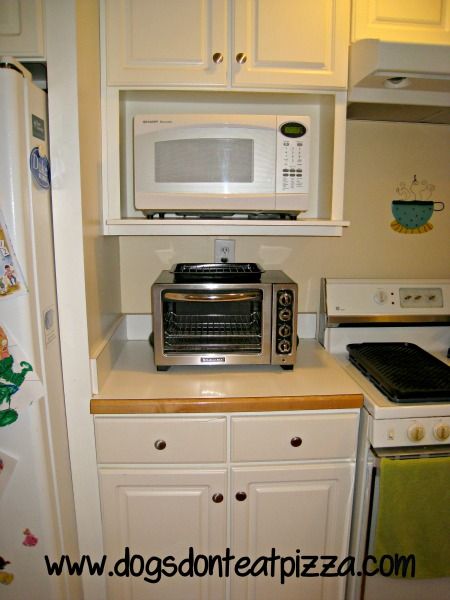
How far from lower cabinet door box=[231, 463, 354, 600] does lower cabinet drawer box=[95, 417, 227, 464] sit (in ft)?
0.42

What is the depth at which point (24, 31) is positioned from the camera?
39.7 inches

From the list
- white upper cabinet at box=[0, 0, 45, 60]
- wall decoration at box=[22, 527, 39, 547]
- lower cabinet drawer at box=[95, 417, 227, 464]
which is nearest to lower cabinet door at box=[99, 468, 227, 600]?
lower cabinet drawer at box=[95, 417, 227, 464]

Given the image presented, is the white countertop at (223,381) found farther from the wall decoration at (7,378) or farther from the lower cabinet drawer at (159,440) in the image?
the wall decoration at (7,378)

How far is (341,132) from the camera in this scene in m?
1.28

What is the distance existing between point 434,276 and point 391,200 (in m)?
0.40

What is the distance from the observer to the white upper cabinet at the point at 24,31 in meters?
1.00

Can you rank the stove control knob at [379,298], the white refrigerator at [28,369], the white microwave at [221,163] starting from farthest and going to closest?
the stove control knob at [379,298]
the white microwave at [221,163]
the white refrigerator at [28,369]

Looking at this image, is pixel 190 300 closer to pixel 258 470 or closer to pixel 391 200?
pixel 258 470

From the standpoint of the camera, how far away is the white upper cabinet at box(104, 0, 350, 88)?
Result: 1.20 metres

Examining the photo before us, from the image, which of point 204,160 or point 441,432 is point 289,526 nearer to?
point 441,432

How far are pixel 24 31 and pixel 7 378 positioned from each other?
902 millimetres

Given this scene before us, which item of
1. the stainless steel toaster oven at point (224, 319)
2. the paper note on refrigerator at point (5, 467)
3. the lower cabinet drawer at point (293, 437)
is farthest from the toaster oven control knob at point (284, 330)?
the paper note on refrigerator at point (5, 467)

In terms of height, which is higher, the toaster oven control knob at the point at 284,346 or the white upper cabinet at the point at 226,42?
the white upper cabinet at the point at 226,42

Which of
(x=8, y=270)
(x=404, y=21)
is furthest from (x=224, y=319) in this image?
(x=404, y=21)
